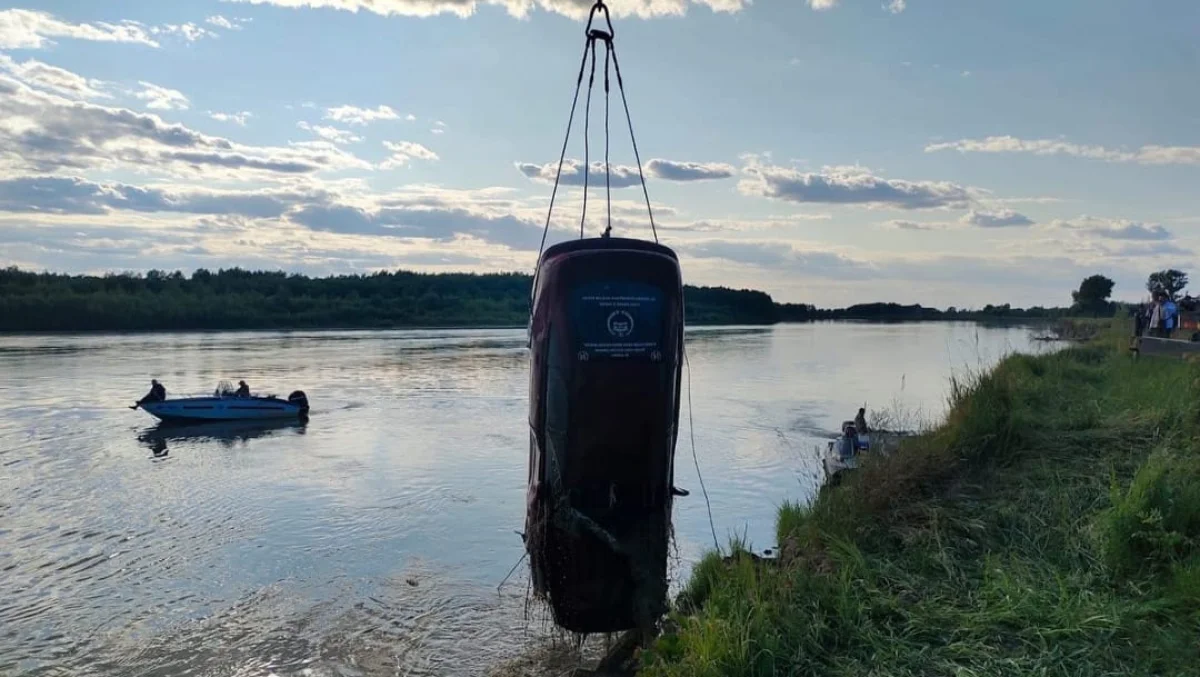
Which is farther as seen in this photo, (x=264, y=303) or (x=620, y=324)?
(x=264, y=303)

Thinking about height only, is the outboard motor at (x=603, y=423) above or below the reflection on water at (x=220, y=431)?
above

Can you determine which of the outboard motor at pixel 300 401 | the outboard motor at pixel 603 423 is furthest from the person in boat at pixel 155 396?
the outboard motor at pixel 603 423

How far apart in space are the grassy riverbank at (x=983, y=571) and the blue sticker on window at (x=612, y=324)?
1.72m

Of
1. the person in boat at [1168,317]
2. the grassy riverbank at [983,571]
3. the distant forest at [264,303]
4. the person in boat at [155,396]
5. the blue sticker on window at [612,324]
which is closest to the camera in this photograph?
the grassy riverbank at [983,571]

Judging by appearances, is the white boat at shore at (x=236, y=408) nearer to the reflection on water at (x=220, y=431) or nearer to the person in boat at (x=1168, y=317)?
the reflection on water at (x=220, y=431)

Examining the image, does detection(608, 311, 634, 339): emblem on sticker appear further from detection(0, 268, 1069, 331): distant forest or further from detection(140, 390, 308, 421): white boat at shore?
detection(0, 268, 1069, 331): distant forest

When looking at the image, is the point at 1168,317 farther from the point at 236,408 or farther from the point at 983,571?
the point at 236,408

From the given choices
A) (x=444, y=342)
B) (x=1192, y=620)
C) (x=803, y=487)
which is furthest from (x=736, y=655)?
(x=444, y=342)

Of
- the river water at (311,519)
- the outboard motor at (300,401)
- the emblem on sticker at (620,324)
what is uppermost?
the emblem on sticker at (620,324)

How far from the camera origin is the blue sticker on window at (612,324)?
18.2 feet

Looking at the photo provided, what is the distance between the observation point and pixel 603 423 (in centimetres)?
556

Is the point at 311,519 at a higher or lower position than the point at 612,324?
lower

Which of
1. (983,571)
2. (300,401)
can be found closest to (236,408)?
(300,401)

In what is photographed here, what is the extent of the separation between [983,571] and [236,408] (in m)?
25.6
